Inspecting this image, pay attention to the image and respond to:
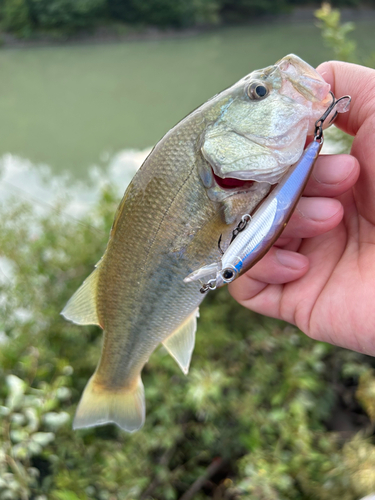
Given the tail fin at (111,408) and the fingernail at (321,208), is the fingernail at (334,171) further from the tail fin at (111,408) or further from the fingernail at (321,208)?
the tail fin at (111,408)

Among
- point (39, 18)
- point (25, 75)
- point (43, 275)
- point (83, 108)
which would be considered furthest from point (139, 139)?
point (39, 18)

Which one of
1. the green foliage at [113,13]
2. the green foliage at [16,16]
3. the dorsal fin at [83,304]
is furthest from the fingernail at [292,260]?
the green foliage at [16,16]

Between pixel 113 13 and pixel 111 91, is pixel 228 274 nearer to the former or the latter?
pixel 111 91

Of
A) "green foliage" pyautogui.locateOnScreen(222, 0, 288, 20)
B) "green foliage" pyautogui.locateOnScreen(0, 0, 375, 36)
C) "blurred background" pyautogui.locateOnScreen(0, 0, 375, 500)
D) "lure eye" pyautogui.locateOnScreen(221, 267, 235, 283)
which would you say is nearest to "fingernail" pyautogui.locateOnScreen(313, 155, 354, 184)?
"lure eye" pyautogui.locateOnScreen(221, 267, 235, 283)

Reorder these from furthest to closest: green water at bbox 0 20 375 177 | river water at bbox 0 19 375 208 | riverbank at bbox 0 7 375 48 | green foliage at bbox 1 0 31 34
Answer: green foliage at bbox 1 0 31 34
riverbank at bbox 0 7 375 48
green water at bbox 0 20 375 177
river water at bbox 0 19 375 208

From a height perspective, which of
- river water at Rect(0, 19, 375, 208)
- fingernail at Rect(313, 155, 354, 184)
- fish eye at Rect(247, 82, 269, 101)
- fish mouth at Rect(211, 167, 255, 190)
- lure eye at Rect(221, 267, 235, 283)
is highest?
fish eye at Rect(247, 82, 269, 101)

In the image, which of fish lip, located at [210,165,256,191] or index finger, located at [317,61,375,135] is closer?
fish lip, located at [210,165,256,191]

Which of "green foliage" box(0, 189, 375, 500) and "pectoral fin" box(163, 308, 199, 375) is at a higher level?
"pectoral fin" box(163, 308, 199, 375)

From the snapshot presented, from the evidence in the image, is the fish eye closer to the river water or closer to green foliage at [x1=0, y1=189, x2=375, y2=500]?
green foliage at [x1=0, y1=189, x2=375, y2=500]

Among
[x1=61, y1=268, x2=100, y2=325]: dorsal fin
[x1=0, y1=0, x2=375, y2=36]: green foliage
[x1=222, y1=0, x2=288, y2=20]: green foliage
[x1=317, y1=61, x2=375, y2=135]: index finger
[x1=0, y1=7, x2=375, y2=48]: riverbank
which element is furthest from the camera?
[x1=222, y1=0, x2=288, y2=20]: green foliage
